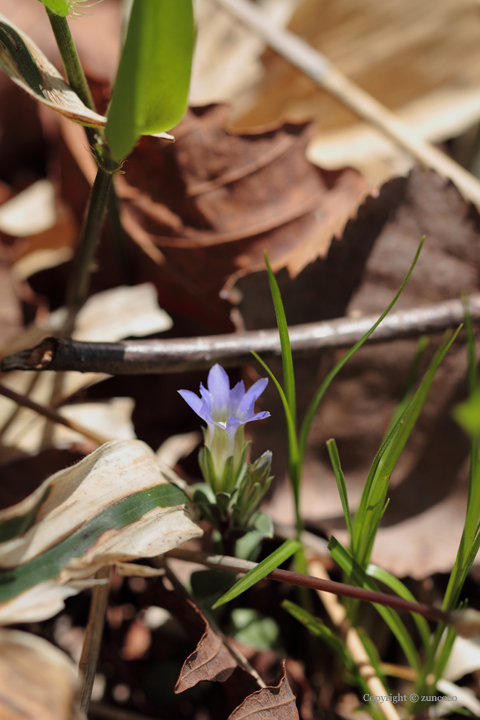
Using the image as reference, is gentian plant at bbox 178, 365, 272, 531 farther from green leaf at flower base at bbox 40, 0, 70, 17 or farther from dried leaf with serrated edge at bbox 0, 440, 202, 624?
green leaf at flower base at bbox 40, 0, 70, 17

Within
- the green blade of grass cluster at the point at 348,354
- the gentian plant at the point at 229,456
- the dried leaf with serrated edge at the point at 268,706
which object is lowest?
the dried leaf with serrated edge at the point at 268,706

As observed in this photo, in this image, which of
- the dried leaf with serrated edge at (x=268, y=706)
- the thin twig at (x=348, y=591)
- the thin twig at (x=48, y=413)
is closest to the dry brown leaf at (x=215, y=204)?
the thin twig at (x=48, y=413)

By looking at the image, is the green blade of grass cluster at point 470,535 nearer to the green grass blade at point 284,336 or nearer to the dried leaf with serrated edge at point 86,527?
the green grass blade at point 284,336

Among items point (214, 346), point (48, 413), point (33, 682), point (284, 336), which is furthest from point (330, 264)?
point (33, 682)

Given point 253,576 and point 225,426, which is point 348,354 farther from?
point 253,576

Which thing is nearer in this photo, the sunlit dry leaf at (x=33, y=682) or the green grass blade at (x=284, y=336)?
the sunlit dry leaf at (x=33, y=682)

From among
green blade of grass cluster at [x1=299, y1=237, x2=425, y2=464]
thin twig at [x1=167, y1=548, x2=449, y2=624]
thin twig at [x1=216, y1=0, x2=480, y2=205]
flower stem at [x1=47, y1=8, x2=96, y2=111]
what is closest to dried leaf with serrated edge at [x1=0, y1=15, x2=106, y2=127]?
flower stem at [x1=47, y1=8, x2=96, y2=111]

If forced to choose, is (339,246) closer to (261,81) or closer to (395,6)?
(261,81)

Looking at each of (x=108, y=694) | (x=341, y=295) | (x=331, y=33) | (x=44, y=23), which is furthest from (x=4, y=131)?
(x=108, y=694)
